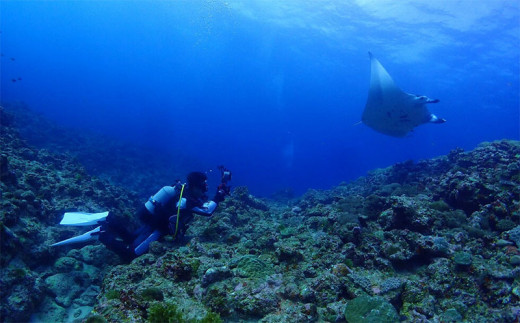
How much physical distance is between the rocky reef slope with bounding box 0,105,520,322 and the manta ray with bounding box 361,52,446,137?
2.73 meters

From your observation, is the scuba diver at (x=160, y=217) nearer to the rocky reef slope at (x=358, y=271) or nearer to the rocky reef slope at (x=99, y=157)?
the rocky reef slope at (x=358, y=271)

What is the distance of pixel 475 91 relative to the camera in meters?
40.2

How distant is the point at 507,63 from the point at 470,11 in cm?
1125

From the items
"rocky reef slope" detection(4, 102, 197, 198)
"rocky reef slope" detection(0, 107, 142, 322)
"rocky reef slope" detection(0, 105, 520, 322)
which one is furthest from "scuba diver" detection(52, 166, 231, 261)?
"rocky reef slope" detection(4, 102, 197, 198)

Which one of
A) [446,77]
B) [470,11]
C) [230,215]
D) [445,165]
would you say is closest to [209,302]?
[230,215]

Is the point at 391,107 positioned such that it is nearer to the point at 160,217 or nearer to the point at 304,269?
the point at 304,269

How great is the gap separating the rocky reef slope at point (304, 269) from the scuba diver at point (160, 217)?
37cm

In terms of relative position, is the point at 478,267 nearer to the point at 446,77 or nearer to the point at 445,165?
the point at 445,165

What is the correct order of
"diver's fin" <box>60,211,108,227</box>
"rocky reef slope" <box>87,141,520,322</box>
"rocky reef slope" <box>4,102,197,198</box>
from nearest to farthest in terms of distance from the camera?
"rocky reef slope" <box>87,141,520,322</box> < "diver's fin" <box>60,211,108,227</box> < "rocky reef slope" <box>4,102,197,198</box>

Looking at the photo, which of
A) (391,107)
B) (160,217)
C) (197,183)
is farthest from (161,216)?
(391,107)

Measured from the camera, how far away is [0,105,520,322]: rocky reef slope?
3551 millimetres

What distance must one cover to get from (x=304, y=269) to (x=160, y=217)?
3721 millimetres

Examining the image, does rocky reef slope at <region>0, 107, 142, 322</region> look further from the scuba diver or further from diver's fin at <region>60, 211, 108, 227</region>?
the scuba diver

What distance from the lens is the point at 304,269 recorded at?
4535mm
